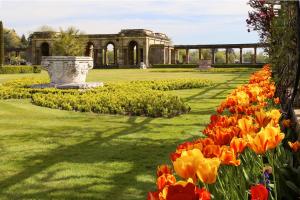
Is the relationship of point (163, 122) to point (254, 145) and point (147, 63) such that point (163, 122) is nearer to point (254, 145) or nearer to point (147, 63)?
point (254, 145)

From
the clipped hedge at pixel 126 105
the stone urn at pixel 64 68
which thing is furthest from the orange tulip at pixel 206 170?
the stone urn at pixel 64 68

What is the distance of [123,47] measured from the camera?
6825 centimetres

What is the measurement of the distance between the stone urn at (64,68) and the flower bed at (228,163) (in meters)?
14.3

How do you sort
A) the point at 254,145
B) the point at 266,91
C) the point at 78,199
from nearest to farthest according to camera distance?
the point at 254,145 → the point at 78,199 → the point at 266,91

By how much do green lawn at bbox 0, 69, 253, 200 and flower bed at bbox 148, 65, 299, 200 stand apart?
5.48 ft

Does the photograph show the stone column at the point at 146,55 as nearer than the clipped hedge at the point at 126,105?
No

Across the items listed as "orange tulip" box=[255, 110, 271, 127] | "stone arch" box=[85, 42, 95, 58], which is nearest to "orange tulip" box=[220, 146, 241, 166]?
"orange tulip" box=[255, 110, 271, 127]

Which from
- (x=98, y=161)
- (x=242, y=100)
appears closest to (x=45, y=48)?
(x=98, y=161)

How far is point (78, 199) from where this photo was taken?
4.10 meters

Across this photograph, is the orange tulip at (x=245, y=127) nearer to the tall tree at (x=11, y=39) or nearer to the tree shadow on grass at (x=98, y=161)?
the tree shadow on grass at (x=98, y=161)

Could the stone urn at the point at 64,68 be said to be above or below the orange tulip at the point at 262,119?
above

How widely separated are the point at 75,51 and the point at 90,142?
2893 cm

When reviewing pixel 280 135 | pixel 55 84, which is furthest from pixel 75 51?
pixel 280 135

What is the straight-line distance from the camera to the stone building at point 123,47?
67.2 m
